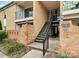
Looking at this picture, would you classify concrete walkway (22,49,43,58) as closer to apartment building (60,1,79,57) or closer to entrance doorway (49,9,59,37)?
apartment building (60,1,79,57)

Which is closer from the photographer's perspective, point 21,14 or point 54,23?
point 54,23

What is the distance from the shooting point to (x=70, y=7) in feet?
36.5

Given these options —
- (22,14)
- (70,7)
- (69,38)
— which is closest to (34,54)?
(69,38)

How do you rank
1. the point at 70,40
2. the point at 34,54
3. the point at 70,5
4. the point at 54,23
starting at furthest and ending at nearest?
the point at 54,23 → the point at 70,5 → the point at 34,54 → the point at 70,40

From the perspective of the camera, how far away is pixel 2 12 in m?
24.9

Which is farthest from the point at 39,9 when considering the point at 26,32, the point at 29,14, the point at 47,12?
the point at 29,14

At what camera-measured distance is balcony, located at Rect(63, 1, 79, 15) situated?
35.4ft

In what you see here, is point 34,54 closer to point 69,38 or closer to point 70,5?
point 69,38

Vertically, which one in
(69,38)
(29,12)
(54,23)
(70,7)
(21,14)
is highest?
(29,12)

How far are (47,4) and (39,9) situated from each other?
4.02 feet

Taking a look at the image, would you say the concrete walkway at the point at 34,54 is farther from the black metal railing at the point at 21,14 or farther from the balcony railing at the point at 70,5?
the black metal railing at the point at 21,14

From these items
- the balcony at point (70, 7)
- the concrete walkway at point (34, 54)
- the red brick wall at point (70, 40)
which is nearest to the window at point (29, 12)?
the balcony at point (70, 7)

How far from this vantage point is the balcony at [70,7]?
10786 millimetres

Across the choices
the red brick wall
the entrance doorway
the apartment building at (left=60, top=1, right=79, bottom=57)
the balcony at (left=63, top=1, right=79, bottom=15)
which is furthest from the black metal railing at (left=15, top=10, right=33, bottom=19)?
the red brick wall
